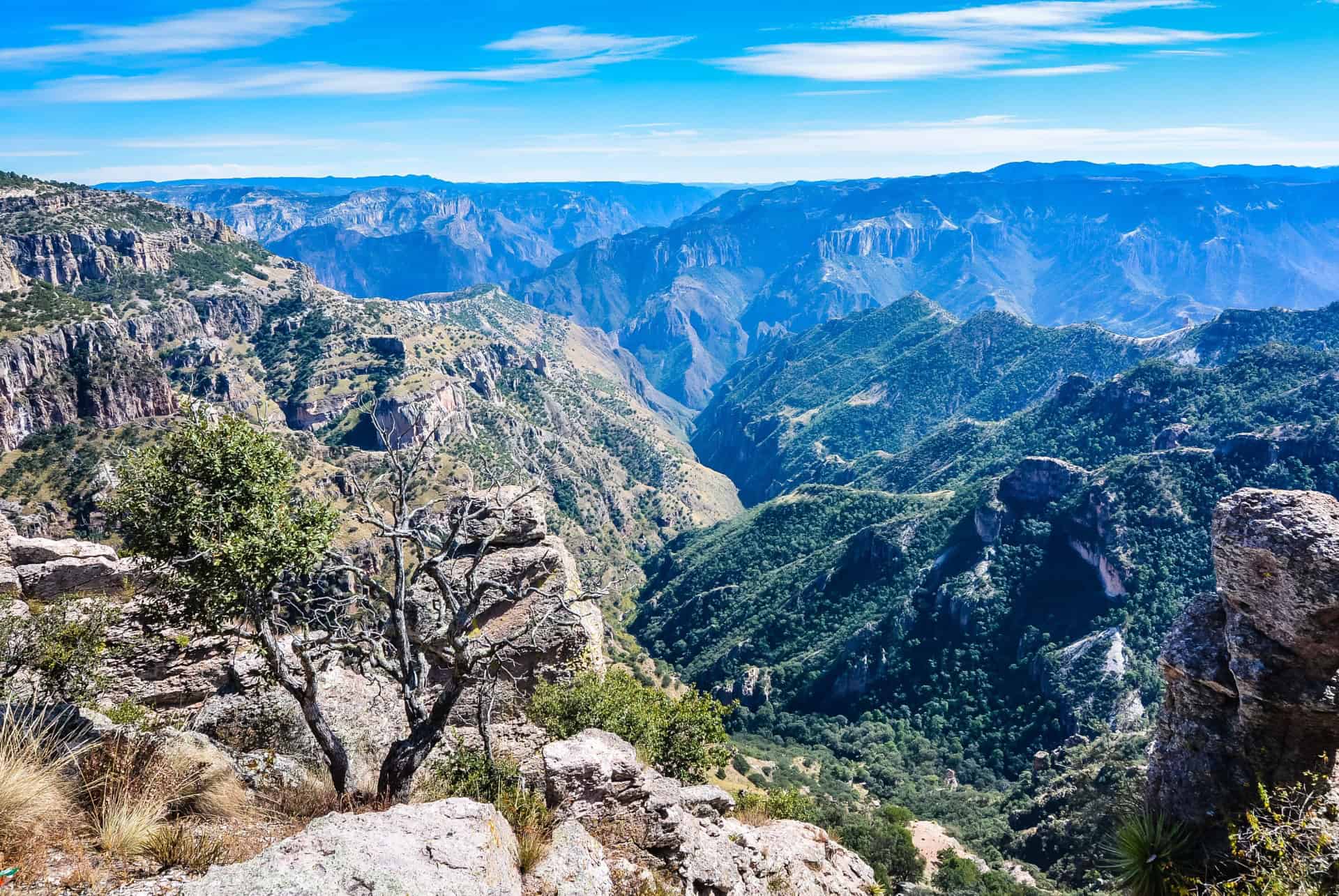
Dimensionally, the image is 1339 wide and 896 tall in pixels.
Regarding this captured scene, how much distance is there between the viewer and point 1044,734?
321ft

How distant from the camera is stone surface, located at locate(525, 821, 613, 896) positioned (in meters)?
13.6

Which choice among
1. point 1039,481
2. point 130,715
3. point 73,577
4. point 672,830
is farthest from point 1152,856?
point 1039,481

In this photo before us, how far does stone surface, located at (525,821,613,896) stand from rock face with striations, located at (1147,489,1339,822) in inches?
542

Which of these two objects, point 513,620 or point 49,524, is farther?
point 49,524

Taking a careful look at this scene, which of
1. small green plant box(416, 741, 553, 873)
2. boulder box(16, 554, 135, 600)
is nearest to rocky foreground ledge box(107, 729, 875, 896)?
small green plant box(416, 741, 553, 873)

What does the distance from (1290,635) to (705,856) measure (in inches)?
557

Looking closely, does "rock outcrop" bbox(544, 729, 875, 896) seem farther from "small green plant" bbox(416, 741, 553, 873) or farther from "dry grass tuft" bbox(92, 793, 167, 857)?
"dry grass tuft" bbox(92, 793, 167, 857)

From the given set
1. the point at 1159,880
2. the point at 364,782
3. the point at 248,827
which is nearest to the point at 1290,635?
the point at 1159,880

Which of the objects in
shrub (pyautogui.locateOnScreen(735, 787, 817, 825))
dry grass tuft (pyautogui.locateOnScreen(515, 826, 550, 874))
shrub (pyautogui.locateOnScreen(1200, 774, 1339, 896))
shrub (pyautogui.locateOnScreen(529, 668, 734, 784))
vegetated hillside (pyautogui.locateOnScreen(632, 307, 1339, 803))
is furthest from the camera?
vegetated hillside (pyautogui.locateOnScreen(632, 307, 1339, 803))

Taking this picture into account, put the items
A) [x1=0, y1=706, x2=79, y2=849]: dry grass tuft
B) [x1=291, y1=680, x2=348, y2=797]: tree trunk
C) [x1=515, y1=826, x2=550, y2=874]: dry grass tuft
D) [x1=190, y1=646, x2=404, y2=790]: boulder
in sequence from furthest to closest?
[x1=190, y1=646, x2=404, y2=790]: boulder < [x1=291, y1=680, x2=348, y2=797]: tree trunk < [x1=515, y1=826, x2=550, y2=874]: dry grass tuft < [x1=0, y1=706, x2=79, y2=849]: dry grass tuft

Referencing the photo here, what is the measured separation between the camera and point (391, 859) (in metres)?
11.5

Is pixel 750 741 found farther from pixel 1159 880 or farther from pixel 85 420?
pixel 85 420

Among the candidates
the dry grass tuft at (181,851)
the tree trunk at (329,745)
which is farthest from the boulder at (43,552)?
the dry grass tuft at (181,851)

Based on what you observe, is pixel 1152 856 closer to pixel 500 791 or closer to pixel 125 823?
pixel 500 791
